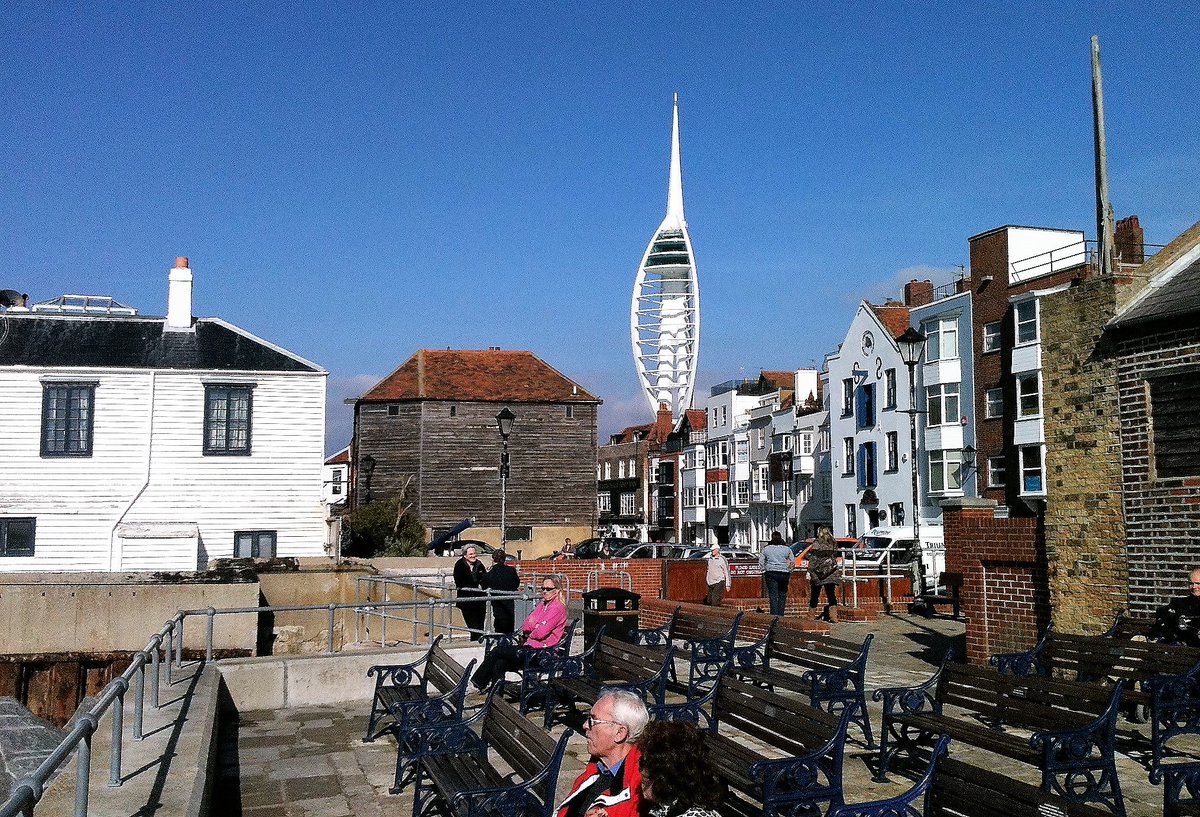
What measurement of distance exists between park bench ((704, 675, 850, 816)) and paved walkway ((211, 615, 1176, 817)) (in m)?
1.08

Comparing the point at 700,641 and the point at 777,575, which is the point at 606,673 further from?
the point at 777,575

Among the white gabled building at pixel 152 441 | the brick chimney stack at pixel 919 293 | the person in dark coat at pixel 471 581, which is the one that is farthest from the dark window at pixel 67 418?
the brick chimney stack at pixel 919 293

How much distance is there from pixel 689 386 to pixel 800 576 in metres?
98.5

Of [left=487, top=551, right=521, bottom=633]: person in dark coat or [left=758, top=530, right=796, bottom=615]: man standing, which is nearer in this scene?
[left=487, top=551, right=521, bottom=633]: person in dark coat

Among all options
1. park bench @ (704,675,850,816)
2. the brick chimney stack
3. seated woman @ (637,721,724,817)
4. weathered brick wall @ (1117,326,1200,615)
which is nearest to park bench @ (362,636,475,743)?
park bench @ (704,675,850,816)

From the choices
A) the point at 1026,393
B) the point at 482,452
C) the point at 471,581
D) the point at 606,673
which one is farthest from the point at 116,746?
the point at 482,452

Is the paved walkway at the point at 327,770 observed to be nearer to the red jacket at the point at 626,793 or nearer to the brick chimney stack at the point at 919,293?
the red jacket at the point at 626,793

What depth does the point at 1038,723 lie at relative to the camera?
279 inches

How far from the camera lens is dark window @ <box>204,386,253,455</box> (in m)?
29.2

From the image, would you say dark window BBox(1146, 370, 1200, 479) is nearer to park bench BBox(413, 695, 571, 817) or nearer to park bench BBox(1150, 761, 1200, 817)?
park bench BBox(1150, 761, 1200, 817)

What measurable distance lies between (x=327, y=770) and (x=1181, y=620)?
7.96 m

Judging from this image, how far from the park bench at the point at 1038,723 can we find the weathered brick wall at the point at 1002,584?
14.8 feet

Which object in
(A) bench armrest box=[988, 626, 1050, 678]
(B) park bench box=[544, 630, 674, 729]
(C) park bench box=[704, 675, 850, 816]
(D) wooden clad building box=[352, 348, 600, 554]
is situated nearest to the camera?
(C) park bench box=[704, 675, 850, 816]

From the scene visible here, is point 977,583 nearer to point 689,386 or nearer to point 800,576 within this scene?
point 800,576
